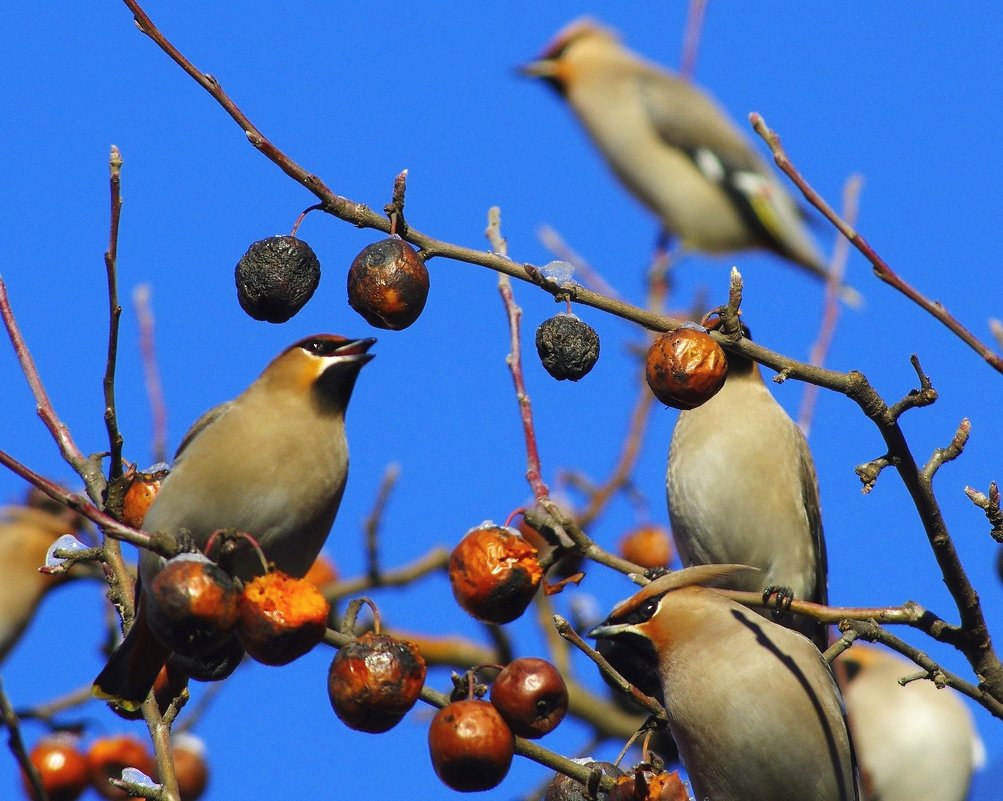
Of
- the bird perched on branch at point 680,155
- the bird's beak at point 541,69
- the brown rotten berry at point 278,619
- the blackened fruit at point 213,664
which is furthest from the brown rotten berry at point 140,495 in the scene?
the bird's beak at point 541,69

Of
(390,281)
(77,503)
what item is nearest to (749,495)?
(390,281)

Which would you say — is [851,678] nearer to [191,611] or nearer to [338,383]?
[338,383]

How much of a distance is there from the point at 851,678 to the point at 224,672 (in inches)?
170

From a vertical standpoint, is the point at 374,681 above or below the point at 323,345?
below

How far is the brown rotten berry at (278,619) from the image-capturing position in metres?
2.19

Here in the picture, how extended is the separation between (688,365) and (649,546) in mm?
2566

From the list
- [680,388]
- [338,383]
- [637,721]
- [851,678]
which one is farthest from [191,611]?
[851,678]

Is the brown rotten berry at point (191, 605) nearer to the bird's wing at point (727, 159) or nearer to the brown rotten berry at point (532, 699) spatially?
the brown rotten berry at point (532, 699)

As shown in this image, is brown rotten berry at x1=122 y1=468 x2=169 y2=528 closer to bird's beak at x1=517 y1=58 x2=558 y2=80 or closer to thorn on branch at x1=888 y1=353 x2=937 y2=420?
thorn on branch at x1=888 y1=353 x2=937 y2=420

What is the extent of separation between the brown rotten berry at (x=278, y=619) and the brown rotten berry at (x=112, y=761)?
1.97 m

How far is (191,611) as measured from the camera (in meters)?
2.13

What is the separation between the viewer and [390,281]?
2316 millimetres

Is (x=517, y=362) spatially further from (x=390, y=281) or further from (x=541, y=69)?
(x=541, y=69)

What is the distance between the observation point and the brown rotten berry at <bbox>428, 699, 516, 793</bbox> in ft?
7.68
